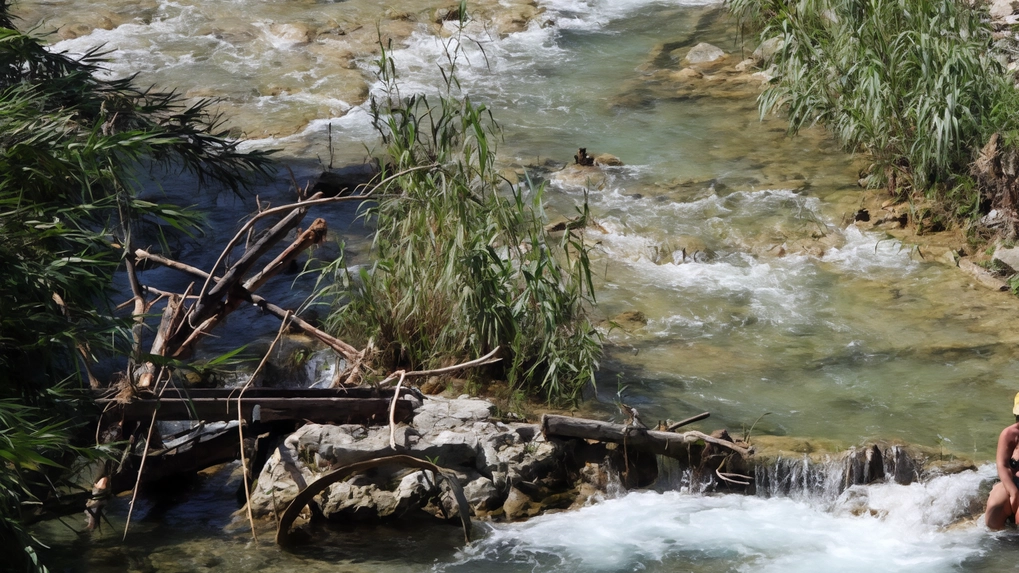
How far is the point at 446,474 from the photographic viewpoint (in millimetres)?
5297

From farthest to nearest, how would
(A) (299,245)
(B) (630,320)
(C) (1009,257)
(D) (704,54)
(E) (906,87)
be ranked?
(D) (704,54)
(E) (906,87)
(C) (1009,257)
(B) (630,320)
(A) (299,245)

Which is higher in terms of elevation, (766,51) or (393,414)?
(766,51)

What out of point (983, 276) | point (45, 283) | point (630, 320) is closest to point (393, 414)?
point (45, 283)

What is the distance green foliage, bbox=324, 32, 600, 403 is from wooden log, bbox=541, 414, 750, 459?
19.9 inches

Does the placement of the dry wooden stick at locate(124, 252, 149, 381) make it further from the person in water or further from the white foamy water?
the person in water

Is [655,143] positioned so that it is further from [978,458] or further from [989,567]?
[989,567]

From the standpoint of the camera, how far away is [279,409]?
5660 mm

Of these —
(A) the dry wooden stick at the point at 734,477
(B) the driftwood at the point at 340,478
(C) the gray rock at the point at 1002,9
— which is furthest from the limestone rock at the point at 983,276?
(B) the driftwood at the point at 340,478

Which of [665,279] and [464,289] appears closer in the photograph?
[464,289]

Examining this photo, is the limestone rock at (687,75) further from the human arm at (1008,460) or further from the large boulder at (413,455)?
the human arm at (1008,460)

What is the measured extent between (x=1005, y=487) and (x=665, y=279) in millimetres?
3314

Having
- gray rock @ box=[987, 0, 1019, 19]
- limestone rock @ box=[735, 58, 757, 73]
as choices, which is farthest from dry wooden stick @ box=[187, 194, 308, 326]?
limestone rock @ box=[735, 58, 757, 73]

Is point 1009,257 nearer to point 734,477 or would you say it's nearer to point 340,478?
point 734,477

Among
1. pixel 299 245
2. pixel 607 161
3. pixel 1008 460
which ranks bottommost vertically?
pixel 1008 460
